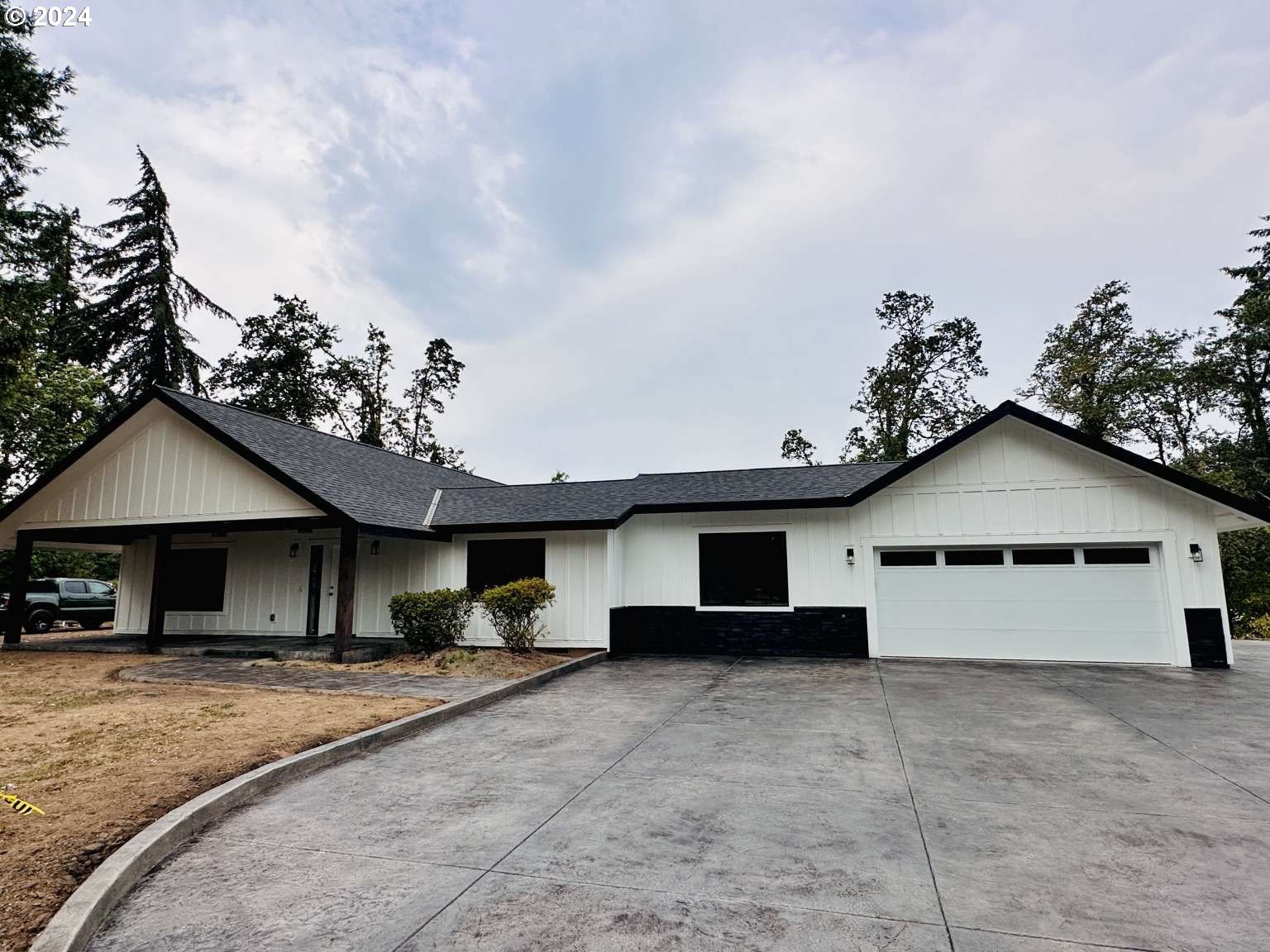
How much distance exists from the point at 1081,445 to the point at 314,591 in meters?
15.4

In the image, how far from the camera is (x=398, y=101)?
43.9 feet

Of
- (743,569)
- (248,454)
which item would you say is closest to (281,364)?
(248,454)

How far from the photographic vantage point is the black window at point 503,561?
13.0 meters

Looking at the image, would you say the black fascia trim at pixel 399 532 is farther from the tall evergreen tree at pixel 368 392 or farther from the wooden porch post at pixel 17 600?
the tall evergreen tree at pixel 368 392

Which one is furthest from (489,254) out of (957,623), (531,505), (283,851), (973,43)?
(283,851)

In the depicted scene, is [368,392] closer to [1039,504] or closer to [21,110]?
[21,110]

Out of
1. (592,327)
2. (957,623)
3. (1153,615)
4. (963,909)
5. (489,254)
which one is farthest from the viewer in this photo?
(592,327)

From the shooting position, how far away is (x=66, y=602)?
1853 centimetres

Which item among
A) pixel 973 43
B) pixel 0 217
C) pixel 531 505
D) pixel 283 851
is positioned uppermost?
pixel 973 43

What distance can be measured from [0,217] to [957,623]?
848 inches

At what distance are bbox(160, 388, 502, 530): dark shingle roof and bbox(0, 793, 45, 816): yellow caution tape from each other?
6.88 meters

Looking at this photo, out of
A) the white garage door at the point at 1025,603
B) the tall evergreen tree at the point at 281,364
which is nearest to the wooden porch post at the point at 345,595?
the white garage door at the point at 1025,603

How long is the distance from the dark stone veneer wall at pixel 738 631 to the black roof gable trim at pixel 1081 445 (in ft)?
7.83

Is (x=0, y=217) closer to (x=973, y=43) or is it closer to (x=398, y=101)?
(x=398, y=101)
